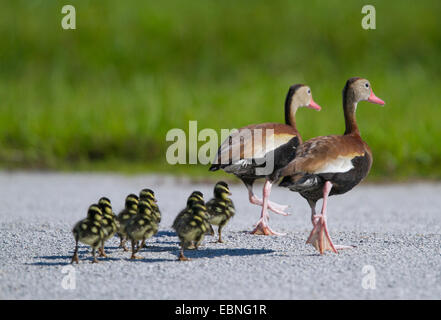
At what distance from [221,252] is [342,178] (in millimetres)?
1218

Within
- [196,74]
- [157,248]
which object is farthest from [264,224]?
[196,74]

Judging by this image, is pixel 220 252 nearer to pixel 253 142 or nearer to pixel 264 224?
pixel 264 224

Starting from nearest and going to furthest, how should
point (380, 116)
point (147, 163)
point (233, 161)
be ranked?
point (233, 161) → point (147, 163) → point (380, 116)

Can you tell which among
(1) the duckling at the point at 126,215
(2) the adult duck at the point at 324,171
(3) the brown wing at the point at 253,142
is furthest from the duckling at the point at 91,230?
(3) the brown wing at the point at 253,142

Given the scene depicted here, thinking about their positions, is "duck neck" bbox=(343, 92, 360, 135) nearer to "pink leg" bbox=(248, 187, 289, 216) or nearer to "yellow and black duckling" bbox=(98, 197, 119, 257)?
"pink leg" bbox=(248, 187, 289, 216)

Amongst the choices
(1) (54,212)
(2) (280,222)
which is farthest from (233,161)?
(1) (54,212)

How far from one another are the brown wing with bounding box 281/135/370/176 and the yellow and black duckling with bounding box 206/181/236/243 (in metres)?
0.93

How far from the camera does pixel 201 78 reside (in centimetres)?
2005

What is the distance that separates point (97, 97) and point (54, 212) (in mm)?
7907

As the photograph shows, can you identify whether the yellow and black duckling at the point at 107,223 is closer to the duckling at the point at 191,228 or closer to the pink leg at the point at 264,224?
the duckling at the point at 191,228

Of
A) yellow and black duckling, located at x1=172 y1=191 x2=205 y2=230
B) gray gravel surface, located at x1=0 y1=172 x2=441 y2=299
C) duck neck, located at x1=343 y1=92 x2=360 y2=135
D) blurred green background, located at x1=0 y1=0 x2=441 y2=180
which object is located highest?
blurred green background, located at x1=0 y1=0 x2=441 y2=180

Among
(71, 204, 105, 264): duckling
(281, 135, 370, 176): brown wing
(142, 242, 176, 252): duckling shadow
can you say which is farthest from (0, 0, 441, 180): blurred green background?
(71, 204, 105, 264): duckling

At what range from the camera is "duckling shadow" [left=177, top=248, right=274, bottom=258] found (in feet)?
22.4

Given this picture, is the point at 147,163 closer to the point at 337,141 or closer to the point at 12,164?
the point at 12,164
